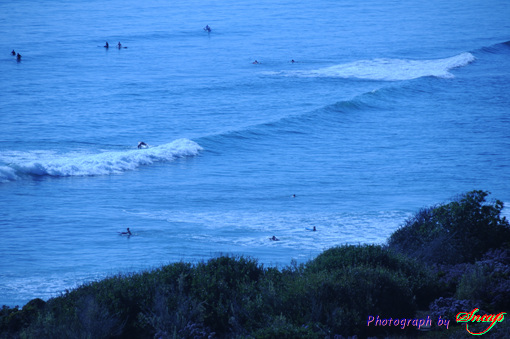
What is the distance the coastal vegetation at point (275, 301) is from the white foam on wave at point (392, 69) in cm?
3929

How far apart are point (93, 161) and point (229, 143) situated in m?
7.43

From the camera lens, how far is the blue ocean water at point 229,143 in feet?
57.2

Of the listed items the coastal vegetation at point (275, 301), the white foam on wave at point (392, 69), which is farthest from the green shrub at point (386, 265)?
the white foam on wave at point (392, 69)

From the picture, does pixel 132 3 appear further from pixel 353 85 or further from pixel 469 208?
pixel 469 208

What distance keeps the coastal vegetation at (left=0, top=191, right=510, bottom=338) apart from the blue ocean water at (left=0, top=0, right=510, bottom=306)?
4.87 meters

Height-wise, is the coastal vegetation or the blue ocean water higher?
the coastal vegetation

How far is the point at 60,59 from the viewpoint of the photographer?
185ft

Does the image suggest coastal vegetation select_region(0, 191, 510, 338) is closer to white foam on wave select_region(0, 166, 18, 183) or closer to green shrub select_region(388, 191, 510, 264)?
green shrub select_region(388, 191, 510, 264)

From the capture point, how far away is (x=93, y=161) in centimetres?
2664

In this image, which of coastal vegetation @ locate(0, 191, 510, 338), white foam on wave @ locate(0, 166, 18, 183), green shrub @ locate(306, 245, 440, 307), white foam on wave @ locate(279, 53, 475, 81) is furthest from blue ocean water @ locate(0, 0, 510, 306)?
green shrub @ locate(306, 245, 440, 307)

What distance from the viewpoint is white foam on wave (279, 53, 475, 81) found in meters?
48.2
